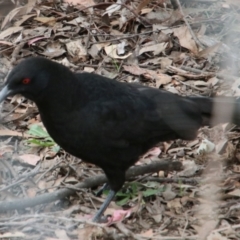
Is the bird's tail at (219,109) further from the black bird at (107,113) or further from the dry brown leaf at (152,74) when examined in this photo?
the dry brown leaf at (152,74)

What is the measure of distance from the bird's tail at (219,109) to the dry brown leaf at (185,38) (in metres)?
1.75

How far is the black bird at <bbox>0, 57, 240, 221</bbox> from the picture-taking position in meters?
4.70

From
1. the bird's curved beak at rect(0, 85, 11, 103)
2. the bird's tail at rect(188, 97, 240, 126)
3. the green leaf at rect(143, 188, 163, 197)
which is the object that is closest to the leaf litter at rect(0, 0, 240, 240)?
the green leaf at rect(143, 188, 163, 197)

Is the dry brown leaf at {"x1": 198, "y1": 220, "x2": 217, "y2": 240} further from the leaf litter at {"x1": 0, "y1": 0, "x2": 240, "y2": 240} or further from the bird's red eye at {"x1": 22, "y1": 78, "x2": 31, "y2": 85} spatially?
the bird's red eye at {"x1": 22, "y1": 78, "x2": 31, "y2": 85}

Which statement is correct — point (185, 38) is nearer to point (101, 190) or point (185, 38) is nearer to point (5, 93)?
point (101, 190)

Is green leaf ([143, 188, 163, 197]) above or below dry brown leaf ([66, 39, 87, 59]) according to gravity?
below

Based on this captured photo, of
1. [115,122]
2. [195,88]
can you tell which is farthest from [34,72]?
[195,88]

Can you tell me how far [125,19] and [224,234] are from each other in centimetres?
331

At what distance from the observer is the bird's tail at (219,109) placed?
195 inches

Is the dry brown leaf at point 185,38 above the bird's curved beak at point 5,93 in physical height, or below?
below

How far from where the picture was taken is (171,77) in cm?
654

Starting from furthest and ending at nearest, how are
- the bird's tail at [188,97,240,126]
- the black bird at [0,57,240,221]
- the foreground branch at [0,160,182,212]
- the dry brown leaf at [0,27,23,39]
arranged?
the dry brown leaf at [0,27,23,39] → the bird's tail at [188,97,240,126] → the foreground branch at [0,160,182,212] → the black bird at [0,57,240,221]

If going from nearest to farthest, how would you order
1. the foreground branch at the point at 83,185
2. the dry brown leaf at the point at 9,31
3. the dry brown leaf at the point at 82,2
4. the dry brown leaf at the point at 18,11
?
the foreground branch at the point at 83,185 < the dry brown leaf at the point at 9,31 < the dry brown leaf at the point at 18,11 < the dry brown leaf at the point at 82,2

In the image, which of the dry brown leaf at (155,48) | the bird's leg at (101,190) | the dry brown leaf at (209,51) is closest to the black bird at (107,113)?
the bird's leg at (101,190)
